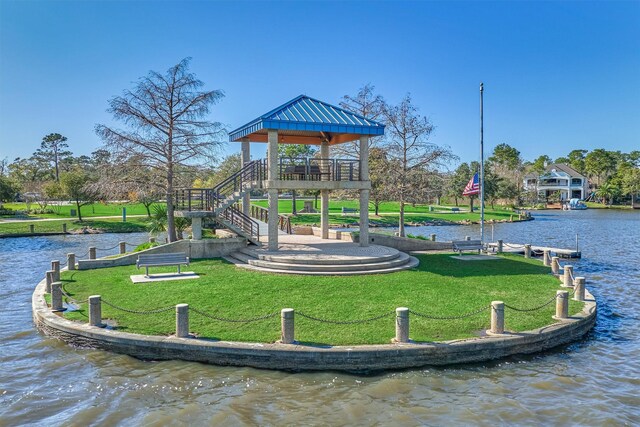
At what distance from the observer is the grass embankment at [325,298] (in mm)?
11922

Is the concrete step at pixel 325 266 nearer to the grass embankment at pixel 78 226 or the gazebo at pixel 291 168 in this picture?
the gazebo at pixel 291 168

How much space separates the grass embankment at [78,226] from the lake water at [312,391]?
109ft

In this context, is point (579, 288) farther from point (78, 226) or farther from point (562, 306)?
point (78, 226)

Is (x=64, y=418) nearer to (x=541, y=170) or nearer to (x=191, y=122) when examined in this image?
(x=191, y=122)

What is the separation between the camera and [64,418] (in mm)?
8945

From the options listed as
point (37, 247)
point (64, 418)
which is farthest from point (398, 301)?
point (37, 247)

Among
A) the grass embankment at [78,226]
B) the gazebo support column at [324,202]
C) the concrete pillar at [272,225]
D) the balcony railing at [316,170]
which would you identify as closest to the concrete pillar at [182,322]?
the concrete pillar at [272,225]

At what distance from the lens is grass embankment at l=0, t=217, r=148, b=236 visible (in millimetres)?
42647

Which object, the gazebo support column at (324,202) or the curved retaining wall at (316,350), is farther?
the gazebo support column at (324,202)

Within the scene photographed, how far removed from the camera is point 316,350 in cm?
1064

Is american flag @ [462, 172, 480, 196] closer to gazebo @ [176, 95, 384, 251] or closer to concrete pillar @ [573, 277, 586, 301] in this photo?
gazebo @ [176, 95, 384, 251]

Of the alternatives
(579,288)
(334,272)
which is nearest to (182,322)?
(334,272)

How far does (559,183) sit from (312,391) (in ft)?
378

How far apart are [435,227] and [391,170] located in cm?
2968
